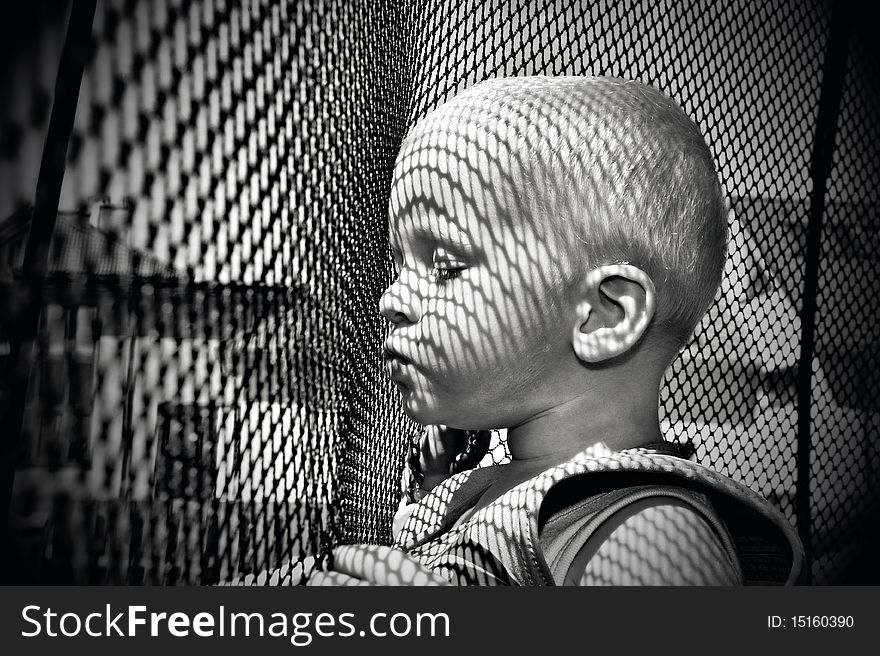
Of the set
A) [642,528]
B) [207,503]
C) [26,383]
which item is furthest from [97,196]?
[642,528]

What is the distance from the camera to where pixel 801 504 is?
85 cm

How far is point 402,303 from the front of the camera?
0.51 meters

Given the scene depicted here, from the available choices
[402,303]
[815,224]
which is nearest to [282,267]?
A: [402,303]

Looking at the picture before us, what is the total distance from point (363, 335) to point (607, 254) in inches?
10.8

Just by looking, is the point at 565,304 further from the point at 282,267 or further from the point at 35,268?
the point at 35,268

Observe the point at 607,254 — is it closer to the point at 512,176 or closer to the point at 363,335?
the point at 512,176

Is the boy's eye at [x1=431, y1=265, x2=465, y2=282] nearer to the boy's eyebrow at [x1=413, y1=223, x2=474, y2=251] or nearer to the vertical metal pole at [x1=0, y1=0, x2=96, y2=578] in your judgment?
the boy's eyebrow at [x1=413, y1=223, x2=474, y2=251]

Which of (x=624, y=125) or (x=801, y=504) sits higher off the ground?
(x=624, y=125)

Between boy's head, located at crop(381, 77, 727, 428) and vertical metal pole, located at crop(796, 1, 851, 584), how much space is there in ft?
1.27

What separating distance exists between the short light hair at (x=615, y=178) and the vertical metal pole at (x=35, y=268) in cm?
28

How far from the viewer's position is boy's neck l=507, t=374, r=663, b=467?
1.66ft

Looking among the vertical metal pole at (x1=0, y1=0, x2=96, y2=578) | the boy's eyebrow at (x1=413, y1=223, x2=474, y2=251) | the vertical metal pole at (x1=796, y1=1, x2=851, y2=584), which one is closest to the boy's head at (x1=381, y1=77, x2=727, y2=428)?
the boy's eyebrow at (x1=413, y1=223, x2=474, y2=251)

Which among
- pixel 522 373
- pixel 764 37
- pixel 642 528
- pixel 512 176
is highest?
pixel 764 37

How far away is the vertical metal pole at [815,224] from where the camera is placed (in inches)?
32.8
